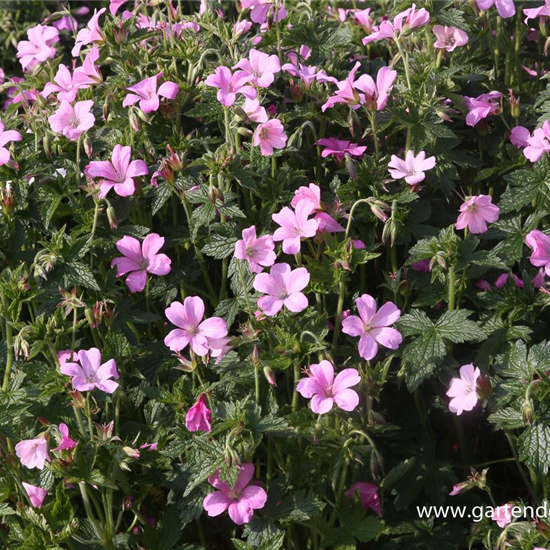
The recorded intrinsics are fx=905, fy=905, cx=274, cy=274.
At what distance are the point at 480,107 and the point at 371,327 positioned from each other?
72cm

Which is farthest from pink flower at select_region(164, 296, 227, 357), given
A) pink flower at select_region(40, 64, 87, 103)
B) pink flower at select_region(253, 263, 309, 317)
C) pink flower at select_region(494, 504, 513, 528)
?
pink flower at select_region(40, 64, 87, 103)

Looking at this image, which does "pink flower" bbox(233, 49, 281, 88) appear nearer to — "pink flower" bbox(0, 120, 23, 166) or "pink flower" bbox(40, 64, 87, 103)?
"pink flower" bbox(40, 64, 87, 103)

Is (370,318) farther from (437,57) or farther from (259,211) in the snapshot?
(437,57)

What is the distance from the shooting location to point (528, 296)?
209 centimetres

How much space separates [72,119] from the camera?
2340 mm

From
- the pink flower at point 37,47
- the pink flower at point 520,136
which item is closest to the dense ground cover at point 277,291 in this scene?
the pink flower at point 520,136

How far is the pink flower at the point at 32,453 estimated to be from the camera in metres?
1.83

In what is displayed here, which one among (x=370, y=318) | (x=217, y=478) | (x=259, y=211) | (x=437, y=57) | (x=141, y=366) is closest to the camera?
(x=217, y=478)

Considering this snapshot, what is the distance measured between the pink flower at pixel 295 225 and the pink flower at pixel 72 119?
585 mm

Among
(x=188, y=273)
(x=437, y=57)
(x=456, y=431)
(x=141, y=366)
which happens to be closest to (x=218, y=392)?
(x=141, y=366)

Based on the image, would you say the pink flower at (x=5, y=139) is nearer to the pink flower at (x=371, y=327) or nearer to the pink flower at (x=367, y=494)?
the pink flower at (x=371, y=327)

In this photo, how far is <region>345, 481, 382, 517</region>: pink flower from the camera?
201 cm

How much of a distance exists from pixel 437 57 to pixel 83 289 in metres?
1.12

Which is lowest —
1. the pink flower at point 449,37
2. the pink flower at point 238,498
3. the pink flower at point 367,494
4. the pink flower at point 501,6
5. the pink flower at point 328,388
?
the pink flower at point 367,494
